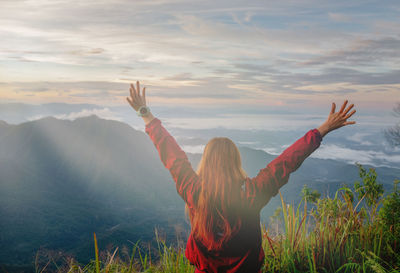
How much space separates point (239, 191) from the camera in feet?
8.77

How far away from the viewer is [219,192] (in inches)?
103

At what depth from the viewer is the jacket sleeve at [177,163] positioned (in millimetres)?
2785

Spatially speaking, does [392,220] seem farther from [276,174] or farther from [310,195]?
[276,174]

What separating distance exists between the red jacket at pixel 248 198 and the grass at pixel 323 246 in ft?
4.34

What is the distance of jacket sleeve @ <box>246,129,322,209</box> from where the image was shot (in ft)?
8.75

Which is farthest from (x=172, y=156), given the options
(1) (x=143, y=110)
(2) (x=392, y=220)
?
(2) (x=392, y=220)

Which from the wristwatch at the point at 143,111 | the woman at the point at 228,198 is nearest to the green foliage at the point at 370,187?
the woman at the point at 228,198

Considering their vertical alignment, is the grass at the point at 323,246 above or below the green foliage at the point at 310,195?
below

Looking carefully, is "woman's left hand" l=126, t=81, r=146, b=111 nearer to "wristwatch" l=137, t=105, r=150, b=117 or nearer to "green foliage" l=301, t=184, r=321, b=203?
"wristwatch" l=137, t=105, r=150, b=117

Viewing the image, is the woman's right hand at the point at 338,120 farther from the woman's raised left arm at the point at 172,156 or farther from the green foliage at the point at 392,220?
the green foliage at the point at 392,220

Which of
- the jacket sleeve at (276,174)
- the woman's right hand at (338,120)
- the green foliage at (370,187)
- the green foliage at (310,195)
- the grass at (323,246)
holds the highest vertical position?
the woman's right hand at (338,120)

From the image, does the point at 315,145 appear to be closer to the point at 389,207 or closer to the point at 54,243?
the point at 389,207

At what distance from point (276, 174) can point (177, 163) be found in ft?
2.82

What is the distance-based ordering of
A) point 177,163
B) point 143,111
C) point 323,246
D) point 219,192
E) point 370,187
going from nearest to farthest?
point 219,192 → point 177,163 → point 143,111 → point 323,246 → point 370,187
